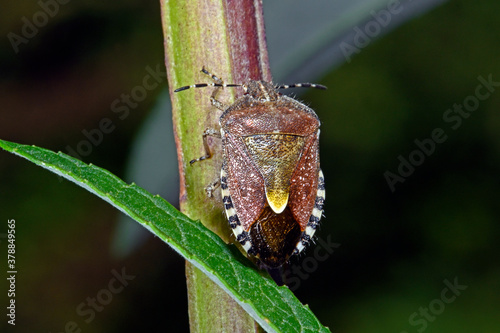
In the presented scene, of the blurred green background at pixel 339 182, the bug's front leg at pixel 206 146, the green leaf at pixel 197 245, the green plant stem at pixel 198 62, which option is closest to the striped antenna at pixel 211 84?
the green plant stem at pixel 198 62

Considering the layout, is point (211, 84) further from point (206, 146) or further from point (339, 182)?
point (339, 182)

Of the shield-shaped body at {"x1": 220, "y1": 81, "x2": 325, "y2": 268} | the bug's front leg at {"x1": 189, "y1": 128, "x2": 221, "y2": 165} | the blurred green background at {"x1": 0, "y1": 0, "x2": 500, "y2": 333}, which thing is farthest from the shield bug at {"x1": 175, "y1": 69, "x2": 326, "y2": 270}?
the blurred green background at {"x1": 0, "y1": 0, "x2": 500, "y2": 333}

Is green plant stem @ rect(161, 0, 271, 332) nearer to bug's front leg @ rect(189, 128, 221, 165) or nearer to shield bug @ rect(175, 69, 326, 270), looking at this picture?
bug's front leg @ rect(189, 128, 221, 165)

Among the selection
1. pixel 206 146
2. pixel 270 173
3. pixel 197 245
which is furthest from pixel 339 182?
pixel 197 245

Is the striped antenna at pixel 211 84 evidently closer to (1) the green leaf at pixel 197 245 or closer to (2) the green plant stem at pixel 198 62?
(2) the green plant stem at pixel 198 62

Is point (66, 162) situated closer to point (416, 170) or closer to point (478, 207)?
point (416, 170)
